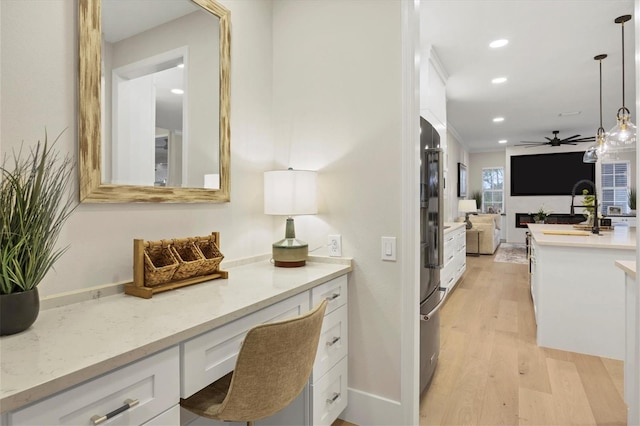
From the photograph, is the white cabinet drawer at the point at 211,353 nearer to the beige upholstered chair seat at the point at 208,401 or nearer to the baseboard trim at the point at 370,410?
the beige upholstered chair seat at the point at 208,401

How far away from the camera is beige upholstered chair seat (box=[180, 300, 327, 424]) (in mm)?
1037

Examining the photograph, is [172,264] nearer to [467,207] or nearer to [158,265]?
[158,265]

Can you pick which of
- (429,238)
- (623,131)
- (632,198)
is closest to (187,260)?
(429,238)

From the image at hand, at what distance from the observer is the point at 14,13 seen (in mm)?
1114

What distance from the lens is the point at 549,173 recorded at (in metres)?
9.66

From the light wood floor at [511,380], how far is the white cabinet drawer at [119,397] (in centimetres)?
162

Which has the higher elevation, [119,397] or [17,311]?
[17,311]

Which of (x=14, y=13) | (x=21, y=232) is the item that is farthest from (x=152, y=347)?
(x=14, y=13)

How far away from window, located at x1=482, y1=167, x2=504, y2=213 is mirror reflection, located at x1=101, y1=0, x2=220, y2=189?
10743 millimetres

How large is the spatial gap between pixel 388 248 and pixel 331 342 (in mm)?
562

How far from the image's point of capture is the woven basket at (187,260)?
1.47 metres

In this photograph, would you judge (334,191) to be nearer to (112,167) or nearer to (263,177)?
(263,177)

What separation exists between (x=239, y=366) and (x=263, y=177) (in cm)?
133

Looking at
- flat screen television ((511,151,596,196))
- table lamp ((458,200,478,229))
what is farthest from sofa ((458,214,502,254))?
flat screen television ((511,151,596,196))
